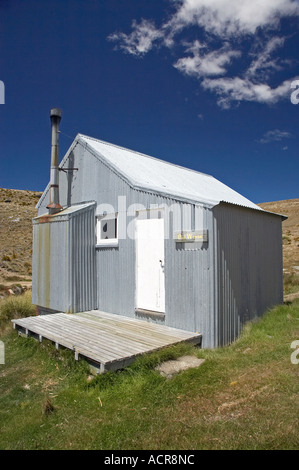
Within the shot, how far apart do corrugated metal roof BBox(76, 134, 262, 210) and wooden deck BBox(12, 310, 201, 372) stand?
2.97 metres

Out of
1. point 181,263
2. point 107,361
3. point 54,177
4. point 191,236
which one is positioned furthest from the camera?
point 54,177

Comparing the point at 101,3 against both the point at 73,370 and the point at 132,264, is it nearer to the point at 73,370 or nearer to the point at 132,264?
the point at 132,264

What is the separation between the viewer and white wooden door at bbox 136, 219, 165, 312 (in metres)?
7.55

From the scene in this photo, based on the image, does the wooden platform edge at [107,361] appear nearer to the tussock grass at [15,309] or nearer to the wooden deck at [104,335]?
the wooden deck at [104,335]

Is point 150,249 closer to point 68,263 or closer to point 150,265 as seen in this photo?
point 150,265

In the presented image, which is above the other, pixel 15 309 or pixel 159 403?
pixel 15 309

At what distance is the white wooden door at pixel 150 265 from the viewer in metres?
7.55

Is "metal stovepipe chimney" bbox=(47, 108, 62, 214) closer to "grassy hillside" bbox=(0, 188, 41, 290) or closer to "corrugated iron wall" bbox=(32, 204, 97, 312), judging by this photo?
"corrugated iron wall" bbox=(32, 204, 97, 312)

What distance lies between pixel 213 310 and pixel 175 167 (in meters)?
6.84

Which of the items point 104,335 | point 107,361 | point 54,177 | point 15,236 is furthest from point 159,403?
point 15,236

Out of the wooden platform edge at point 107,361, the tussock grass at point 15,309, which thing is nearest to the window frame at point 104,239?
the wooden platform edge at point 107,361

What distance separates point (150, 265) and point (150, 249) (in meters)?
0.39

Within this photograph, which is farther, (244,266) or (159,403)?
(244,266)

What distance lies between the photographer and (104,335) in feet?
21.9
